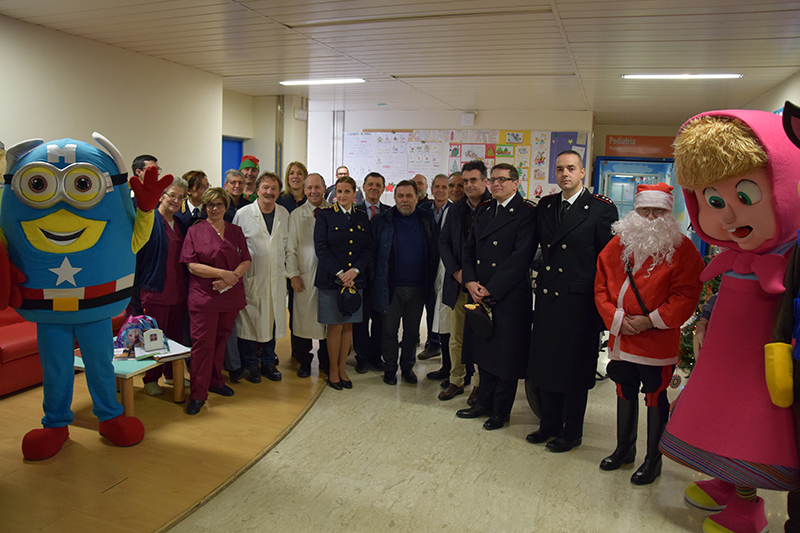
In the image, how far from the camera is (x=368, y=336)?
14.8ft

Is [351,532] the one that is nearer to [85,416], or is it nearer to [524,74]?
[85,416]

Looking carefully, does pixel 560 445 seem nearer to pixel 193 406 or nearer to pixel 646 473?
pixel 646 473

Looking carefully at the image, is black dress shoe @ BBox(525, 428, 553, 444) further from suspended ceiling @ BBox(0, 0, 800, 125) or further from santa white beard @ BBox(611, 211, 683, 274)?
suspended ceiling @ BBox(0, 0, 800, 125)

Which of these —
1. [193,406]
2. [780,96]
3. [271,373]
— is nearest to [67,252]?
[193,406]

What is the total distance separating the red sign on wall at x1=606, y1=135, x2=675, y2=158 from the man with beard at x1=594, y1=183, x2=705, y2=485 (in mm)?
8189

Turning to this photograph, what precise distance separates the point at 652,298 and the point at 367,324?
2.27m

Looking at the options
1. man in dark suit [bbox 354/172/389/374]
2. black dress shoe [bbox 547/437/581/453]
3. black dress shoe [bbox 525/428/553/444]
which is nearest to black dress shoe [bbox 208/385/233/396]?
man in dark suit [bbox 354/172/389/374]

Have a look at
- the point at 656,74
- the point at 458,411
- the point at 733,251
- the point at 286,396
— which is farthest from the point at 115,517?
the point at 656,74

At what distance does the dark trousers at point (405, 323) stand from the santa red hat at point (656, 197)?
180cm

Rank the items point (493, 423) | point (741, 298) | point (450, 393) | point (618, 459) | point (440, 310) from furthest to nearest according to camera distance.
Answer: point (440, 310), point (450, 393), point (493, 423), point (618, 459), point (741, 298)

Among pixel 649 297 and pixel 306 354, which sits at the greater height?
pixel 649 297

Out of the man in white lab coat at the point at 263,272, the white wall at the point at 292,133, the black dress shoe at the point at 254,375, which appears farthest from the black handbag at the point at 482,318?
the white wall at the point at 292,133

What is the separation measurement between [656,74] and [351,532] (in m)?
5.21

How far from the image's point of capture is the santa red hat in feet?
8.63
